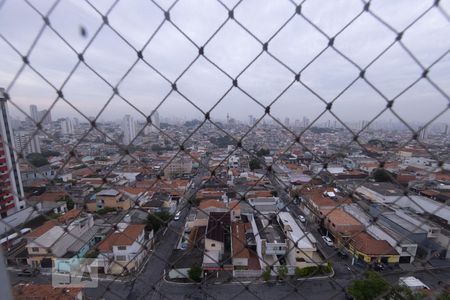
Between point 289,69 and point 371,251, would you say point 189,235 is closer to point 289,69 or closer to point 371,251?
point 371,251

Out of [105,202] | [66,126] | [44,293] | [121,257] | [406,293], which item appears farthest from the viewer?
[66,126]

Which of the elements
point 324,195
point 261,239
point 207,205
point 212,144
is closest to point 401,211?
point 324,195

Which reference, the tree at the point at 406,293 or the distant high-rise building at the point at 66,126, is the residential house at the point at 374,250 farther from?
the distant high-rise building at the point at 66,126

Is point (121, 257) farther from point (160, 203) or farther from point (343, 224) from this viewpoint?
point (343, 224)

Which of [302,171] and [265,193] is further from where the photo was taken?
[302,171]

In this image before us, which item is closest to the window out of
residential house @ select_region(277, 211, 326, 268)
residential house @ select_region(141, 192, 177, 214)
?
residential house @ select_region(141, 192, 177, 214)

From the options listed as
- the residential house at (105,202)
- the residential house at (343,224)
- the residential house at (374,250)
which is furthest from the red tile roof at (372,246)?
the residential house at (105,202)

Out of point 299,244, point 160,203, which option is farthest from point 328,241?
point 160,203

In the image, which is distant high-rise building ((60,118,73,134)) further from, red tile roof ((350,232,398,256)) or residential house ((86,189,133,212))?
red tile roof ((350,232,398,256))

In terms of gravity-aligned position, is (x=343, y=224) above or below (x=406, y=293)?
below

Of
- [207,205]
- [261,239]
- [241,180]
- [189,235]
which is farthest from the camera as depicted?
[241,180]

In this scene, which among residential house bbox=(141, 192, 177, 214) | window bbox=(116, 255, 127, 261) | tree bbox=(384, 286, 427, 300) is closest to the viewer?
tree bbox=(384, 286, 427, 300)
